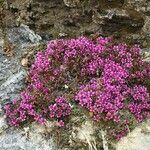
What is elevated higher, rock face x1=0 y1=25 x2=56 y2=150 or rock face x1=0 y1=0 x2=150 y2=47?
rock face x1=0 y1=0 x2=150 y2=47

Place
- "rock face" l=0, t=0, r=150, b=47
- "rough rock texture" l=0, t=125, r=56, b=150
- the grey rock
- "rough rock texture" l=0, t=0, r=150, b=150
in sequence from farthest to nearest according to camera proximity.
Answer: "rock face" l=0, t=0, r=150, b=47
the grey rock
"rough rock texture" l=0, t=0, r=150, b=150
"rough rock texture" l=0, t=125, r=56, b=150

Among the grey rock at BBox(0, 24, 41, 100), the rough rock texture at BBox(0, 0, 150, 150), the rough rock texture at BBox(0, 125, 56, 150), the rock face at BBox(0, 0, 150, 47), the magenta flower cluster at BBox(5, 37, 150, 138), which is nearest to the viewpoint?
the rough rock texture at BBox(0, 125, 56, 150)

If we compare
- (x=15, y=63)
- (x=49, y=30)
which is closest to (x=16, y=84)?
(x=15, y=63)

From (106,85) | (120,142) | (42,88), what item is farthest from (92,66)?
(120,142)

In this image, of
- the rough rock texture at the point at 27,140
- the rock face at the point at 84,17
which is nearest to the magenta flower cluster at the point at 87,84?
the rough rock texture at the point at 27,140

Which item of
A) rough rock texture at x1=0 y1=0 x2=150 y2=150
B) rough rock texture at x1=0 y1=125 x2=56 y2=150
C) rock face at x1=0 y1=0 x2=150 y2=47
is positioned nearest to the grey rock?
rough rock texture at x1=0 y1=0 x2=150 y2=150

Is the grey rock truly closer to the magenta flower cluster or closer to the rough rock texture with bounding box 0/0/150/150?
the rough rock texture with bounding box 0/0/150/150

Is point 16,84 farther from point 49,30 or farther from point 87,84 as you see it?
point 49,30

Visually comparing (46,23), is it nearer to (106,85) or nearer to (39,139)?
(106,85)
